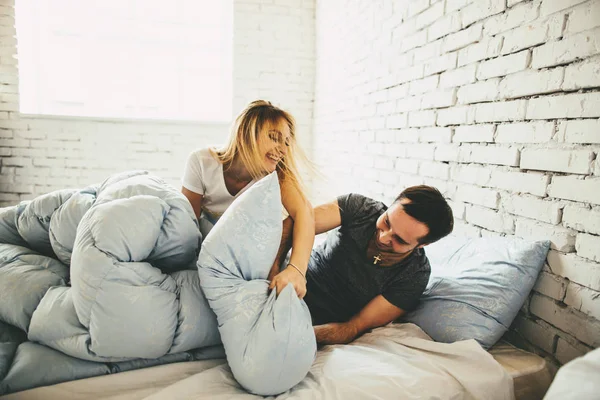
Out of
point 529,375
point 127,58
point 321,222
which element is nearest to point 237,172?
point 321,222

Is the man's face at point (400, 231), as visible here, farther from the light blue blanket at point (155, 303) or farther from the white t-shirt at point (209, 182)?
the white t-shirt at point (209, 182)

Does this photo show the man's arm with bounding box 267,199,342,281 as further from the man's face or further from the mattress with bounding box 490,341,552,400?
the mattress with bounding box 490,341,552,400

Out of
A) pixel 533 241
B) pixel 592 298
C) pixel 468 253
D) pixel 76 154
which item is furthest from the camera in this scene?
pixel 76 154

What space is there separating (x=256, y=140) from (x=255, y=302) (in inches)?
29.3

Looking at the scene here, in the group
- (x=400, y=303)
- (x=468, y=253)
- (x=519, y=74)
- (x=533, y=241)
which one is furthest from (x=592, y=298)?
(x=519, y=74)

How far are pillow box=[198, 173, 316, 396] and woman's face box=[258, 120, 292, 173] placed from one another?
0.44 meters

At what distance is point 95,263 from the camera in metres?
0.92

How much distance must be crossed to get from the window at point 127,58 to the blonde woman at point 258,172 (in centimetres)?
222

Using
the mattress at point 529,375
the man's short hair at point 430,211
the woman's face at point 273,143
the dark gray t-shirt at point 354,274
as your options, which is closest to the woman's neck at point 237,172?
the woman's face at point 273,143

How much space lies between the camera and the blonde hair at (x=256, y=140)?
152cm

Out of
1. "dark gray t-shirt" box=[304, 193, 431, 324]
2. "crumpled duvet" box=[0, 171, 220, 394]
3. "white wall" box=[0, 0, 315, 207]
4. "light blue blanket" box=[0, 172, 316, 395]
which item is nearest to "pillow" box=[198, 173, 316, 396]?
"light blue blanket" box=[0, 172, 316, 395]

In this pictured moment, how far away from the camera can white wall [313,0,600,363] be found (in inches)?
42.9

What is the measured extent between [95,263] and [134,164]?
3.06 m

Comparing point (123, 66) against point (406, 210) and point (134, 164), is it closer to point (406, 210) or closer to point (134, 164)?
point (134, 164)
